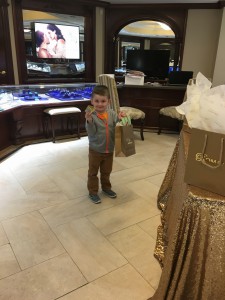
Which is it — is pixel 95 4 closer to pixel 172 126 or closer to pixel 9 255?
pixel 172 126

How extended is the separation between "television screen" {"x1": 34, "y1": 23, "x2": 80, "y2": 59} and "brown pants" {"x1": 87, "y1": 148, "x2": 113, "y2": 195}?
3.43 metres

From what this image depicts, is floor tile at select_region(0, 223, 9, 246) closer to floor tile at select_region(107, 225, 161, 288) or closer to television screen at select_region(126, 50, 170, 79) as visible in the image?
floor tile at select_region(107, 225, 161, 288)

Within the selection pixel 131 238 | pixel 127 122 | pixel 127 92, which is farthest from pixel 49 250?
pixel 127 92

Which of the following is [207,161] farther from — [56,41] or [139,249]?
[56,41]

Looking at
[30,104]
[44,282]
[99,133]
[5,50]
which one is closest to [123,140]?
[99,133]

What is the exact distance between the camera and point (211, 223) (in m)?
1.05

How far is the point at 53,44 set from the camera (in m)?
5.11

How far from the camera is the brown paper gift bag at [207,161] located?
98 centimetres

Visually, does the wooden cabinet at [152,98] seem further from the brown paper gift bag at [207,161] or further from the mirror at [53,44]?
the brown paper gift bag at [207,161]

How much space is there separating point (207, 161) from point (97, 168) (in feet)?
5.11

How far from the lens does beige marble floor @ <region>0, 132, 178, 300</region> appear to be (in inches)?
63.1

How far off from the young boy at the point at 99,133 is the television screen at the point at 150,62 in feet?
12.9

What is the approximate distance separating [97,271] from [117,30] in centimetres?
518

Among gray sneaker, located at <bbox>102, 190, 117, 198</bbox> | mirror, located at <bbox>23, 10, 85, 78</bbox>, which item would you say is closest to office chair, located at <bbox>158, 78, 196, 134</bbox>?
mirror, located at <bbox>23, 10, 85, 78</bbox>
